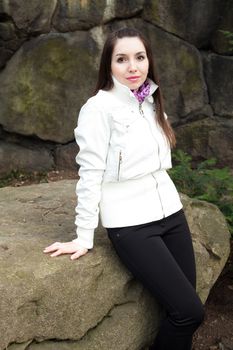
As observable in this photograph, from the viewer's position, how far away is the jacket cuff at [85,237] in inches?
94.6

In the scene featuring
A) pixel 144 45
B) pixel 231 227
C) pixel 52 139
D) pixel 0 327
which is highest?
pixel 144 45

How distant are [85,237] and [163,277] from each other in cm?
42

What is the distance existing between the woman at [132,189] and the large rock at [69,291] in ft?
0.34

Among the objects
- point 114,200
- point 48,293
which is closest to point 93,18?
point 114,200

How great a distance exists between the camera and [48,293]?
228 cm

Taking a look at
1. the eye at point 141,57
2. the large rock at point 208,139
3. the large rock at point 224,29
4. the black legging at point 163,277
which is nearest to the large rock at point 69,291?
the black legging at point 163,277

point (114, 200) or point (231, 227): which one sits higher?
point (114, 200)

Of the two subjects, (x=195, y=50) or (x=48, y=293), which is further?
(x=195, y=50)

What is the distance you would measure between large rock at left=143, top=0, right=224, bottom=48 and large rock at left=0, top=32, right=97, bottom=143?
776 mm

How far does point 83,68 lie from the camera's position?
5363 millimetres

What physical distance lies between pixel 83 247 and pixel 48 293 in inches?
11.8

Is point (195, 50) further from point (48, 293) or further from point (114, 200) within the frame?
point (48, 293)

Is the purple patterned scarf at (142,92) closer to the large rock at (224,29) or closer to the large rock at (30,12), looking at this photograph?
the large rock at (30,12)

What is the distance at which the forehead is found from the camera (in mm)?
2432
